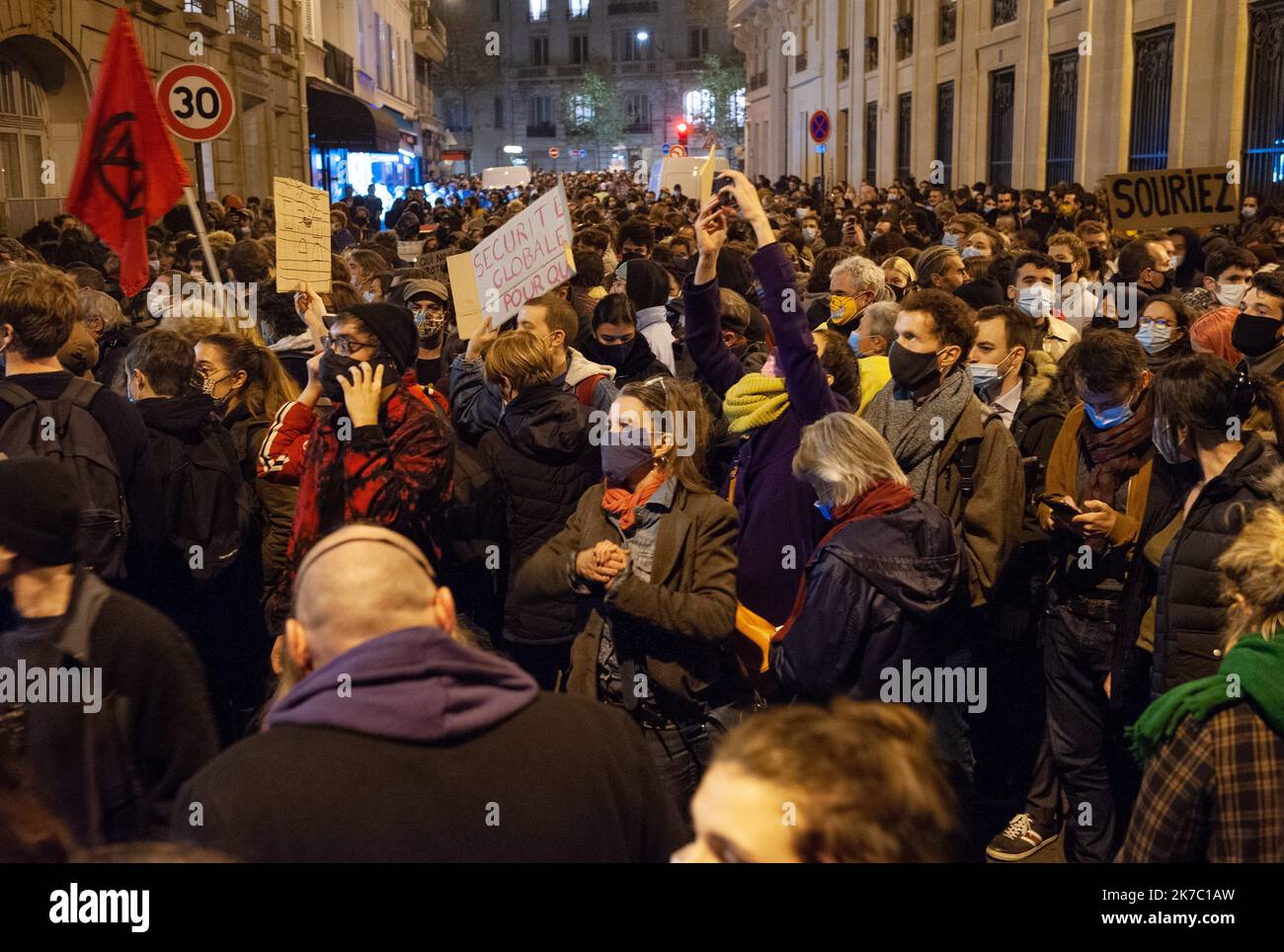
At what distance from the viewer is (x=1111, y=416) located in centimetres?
484

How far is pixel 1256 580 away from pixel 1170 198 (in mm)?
6807

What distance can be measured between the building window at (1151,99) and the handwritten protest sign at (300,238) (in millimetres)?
13917

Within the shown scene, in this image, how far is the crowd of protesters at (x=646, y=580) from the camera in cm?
216

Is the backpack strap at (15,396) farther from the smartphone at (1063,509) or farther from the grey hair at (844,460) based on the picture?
the smartphone at (1063,509)

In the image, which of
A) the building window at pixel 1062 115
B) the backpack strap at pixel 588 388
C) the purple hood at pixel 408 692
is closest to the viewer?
the purple hood at pixel 408 692

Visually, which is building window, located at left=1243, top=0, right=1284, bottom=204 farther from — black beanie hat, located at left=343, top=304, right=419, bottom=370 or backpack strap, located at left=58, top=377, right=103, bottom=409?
backpack strap, located at left=58, top=377, right=103, bottom=409

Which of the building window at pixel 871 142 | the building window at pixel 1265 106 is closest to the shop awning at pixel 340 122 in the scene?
the building window at pixel 871 142

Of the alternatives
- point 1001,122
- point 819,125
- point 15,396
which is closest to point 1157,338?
point 15,396

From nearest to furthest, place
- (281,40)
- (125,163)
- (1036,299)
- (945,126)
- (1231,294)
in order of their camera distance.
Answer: (125,163), (1036,299), (1231,294), (281,40), (945,126)

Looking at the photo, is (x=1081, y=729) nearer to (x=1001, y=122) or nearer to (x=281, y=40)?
(x=1001, y=122)

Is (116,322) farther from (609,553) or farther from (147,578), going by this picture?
(609,553)

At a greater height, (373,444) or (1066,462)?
(373,444)

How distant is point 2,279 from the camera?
14.6 feet

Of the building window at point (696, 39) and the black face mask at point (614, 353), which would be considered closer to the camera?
the black face mask at point (614, 353)
